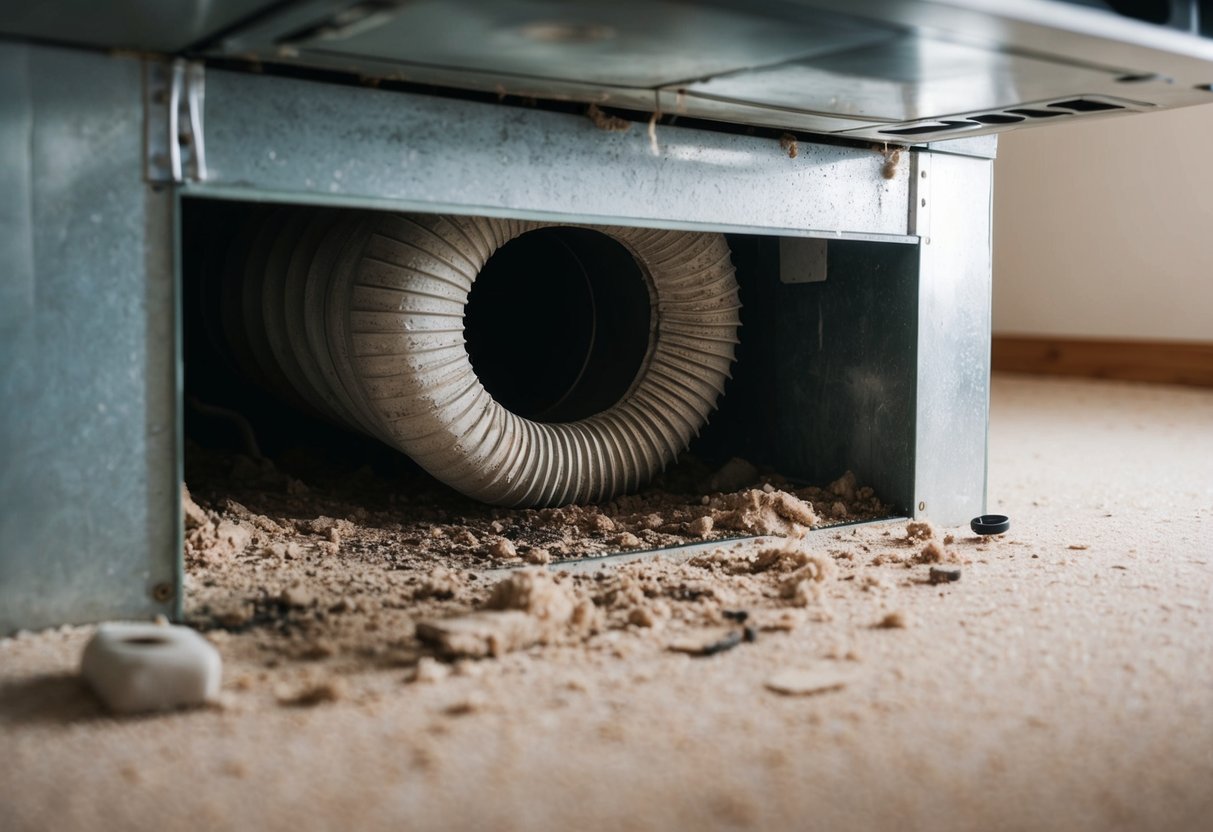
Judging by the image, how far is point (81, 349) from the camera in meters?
1.50

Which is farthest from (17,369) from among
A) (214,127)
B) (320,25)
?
(320,25)

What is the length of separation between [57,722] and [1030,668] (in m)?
1.17

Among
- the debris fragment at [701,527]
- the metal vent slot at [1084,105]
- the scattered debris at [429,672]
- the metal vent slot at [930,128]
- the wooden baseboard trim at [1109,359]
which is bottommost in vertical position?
the scattered debris at [429,672]

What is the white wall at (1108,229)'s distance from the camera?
5590 mm

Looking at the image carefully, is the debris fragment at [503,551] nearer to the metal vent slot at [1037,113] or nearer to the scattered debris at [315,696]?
the scattered debris at [315,696]

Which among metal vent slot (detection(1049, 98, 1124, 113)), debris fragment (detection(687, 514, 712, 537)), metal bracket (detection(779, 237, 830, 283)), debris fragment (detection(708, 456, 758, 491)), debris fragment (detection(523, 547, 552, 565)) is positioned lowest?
debris fragment (detection(523, 547, 552, 565))

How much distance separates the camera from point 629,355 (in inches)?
100

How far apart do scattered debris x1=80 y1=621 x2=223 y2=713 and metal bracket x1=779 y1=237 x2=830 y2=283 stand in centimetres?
166

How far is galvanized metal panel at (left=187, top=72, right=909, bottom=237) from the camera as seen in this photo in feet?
5.16

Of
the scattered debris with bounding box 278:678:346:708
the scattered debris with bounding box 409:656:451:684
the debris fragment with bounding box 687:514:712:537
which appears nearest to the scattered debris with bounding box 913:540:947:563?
the debris fragment with bounding box 687:514:712:537

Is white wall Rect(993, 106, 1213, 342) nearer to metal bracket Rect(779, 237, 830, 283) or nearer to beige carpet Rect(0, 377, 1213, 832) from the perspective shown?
metal bracket Rect(779, 237, 830, 283)

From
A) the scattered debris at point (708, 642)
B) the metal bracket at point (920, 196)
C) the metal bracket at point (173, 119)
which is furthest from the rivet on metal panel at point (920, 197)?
the metal bracket at point (173, 119)

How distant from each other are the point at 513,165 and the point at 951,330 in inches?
41.3

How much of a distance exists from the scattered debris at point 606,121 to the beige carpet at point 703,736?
32.7 inches
